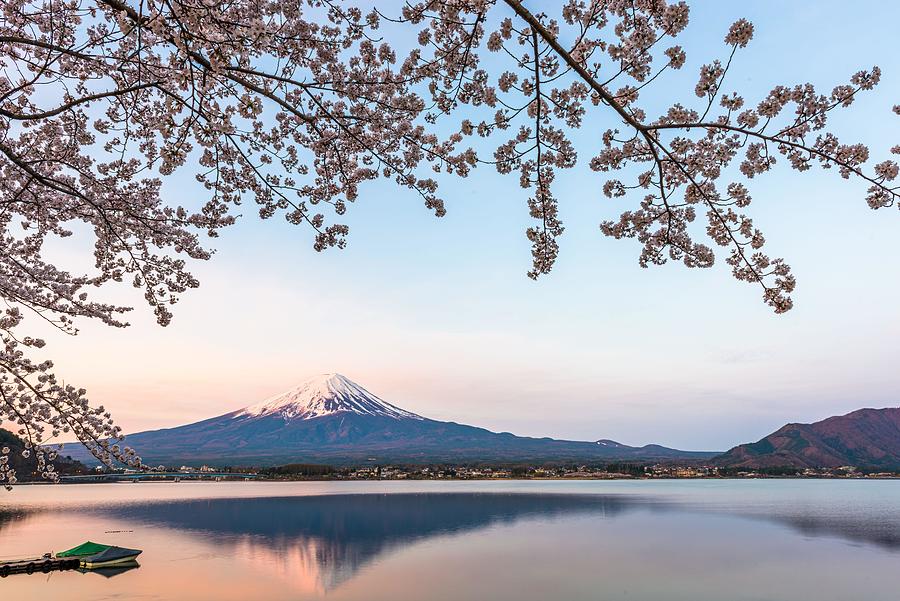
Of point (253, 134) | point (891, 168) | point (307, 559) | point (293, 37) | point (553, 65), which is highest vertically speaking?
point (293, 37)

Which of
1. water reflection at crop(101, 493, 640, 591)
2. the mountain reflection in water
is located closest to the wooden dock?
water reflection at crop(101, 493, 640, 591)

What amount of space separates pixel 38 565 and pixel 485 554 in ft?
96.1

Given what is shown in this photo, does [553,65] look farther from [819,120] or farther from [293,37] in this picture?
[293,37]

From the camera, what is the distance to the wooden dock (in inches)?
1324

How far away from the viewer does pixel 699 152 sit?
5.11 m

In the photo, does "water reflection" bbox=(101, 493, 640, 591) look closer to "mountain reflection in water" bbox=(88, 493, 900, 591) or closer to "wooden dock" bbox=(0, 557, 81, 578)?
"mountain reflection in water" bbox=(88, 493, 900, 591)

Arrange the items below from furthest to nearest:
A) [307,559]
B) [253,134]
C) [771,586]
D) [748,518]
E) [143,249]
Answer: [748,518], [307,559], [771,586], [143,249], [253,134]

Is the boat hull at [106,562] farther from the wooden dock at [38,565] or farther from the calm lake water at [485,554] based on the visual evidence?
the calm lake water at [485,554]

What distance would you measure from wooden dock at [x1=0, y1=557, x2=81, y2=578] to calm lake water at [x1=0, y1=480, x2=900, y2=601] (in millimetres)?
539

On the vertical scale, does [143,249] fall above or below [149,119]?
below

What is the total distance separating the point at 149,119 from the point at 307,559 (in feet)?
150


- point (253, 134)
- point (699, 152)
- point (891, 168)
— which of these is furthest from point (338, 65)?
point (891, 168)

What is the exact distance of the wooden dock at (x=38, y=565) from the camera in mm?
33625

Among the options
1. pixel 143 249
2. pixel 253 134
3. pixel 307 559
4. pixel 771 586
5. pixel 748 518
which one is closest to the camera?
pixel 253 134
